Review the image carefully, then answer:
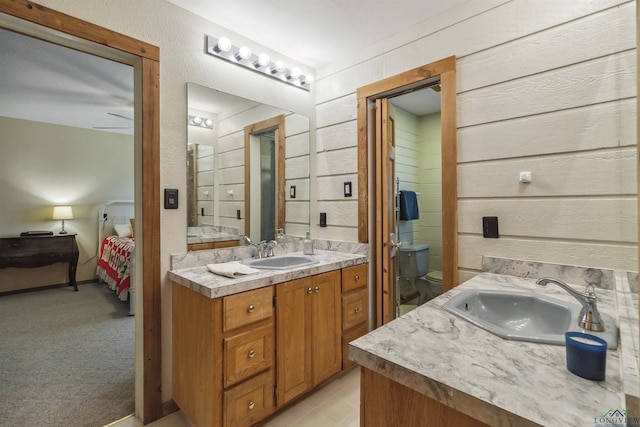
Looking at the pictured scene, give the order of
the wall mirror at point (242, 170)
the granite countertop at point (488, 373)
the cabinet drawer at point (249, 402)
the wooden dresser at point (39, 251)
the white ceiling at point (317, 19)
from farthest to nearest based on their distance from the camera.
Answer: the wooden dresser at point (39, 251) < the wall mirror at point (242, 170) < the white ceiling at point (317, 19) < the cabinet drawer at point (249, 402) < the granite countertop at point (488, 373)

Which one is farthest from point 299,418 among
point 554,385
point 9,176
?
point 9,176

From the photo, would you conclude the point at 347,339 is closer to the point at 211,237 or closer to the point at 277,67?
the point at 211,237

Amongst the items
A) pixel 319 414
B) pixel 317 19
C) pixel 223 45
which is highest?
pixel 317 19

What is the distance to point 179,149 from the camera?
1.88 m

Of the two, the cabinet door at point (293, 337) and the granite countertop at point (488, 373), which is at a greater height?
the granite countertop at point (488, 373)

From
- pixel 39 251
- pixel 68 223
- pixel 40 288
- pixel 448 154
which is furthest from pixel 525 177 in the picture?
pixel 40 288

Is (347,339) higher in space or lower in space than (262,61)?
lower

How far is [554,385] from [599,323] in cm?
44

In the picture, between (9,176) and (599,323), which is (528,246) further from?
(9,176)

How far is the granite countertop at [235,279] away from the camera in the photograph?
148 centimetres

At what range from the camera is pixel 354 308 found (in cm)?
226

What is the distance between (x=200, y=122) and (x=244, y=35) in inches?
30.5

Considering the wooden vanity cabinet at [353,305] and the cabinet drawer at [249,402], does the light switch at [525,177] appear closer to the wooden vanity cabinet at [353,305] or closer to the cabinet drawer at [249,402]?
the wooden vanity cabinet at [353,305]

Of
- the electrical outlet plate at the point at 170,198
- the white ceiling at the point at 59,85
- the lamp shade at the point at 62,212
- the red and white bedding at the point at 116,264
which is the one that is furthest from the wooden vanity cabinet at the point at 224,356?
the lamp shade at the point at 62,212
